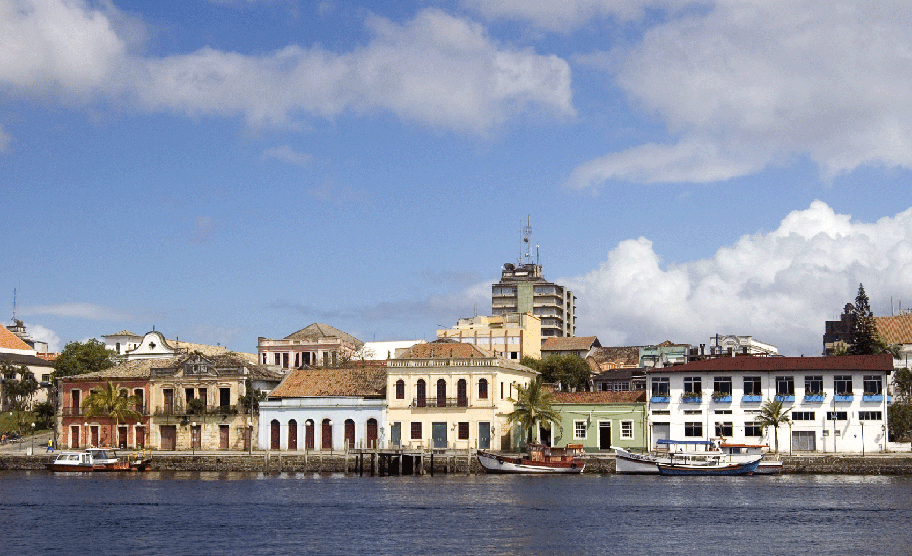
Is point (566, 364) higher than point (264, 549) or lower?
higher

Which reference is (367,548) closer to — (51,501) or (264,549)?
(264,549)

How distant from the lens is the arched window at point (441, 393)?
96125 mm

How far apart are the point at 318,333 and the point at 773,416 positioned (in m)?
58.2

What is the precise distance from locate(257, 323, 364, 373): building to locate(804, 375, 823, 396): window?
51271mm

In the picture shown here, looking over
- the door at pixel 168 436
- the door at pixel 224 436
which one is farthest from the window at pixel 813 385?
the door at pixel 168 436

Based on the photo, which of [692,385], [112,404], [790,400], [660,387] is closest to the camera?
[790,400]

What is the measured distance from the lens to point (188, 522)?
2357 inches

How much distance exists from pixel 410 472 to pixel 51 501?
97.7ft

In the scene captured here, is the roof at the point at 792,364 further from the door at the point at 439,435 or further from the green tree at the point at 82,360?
the green tree at the point at 82,360

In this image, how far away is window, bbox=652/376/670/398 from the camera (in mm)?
94062

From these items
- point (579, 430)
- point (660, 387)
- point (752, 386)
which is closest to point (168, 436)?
point (579, 430)

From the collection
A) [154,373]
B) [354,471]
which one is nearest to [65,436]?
[154,373]

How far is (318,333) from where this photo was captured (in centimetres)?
13350

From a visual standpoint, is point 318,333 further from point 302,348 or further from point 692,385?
point 692,385
